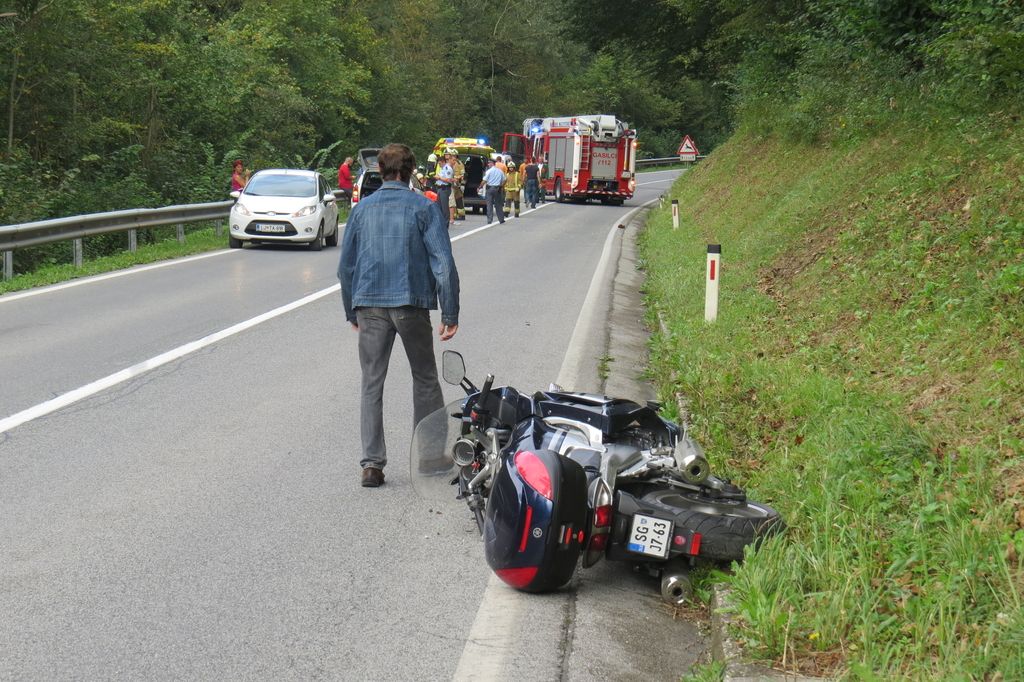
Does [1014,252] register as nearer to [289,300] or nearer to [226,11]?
[289,300]

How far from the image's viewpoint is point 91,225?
64.7ft

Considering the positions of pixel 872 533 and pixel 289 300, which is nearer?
pixel 872 533

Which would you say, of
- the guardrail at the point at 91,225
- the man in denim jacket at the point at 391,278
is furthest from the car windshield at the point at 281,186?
the man in denim jacket at the point at 391,278

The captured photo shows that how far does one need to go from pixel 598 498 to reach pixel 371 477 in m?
2.16

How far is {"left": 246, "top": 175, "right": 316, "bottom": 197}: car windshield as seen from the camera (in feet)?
77.3

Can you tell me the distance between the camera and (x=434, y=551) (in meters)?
5.88

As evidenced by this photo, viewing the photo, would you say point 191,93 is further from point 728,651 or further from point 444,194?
point 728,651

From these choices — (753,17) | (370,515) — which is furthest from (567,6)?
(370,515)

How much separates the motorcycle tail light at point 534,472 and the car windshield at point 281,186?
19.1 meters

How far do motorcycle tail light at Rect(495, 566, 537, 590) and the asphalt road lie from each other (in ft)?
0.41

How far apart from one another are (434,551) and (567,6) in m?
36.3

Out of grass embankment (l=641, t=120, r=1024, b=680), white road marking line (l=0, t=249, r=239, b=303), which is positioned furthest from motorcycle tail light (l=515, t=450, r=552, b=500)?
white road marking line (l=0, t=249, r=239, b=303)

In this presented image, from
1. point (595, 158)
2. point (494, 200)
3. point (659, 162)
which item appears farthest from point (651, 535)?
point (659, 162)

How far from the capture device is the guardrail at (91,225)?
56.1ft
